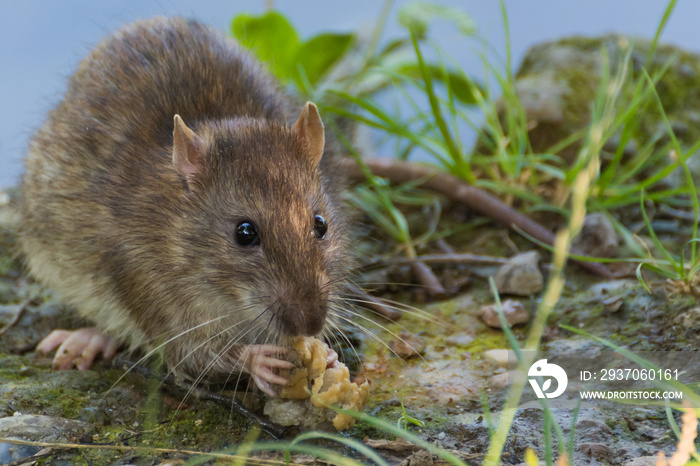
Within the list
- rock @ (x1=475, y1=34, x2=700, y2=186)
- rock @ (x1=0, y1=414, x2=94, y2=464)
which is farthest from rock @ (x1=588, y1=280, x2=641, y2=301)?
rock @ (x1=0, y1=414, x2=94, y2=464)

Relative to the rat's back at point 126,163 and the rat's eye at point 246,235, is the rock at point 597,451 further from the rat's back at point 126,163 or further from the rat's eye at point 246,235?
the rat's back at point 126,163

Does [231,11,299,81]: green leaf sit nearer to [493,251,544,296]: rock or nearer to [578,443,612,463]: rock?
[493,251,544,296]: rock

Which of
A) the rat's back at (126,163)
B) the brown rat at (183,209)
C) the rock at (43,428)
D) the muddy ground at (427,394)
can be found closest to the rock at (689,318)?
the muddy ground at (427,394)

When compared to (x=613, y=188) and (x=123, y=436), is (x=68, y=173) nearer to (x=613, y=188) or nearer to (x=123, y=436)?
(x=123, y=436)

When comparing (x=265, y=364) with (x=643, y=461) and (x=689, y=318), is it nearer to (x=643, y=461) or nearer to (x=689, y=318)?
(x=643, y=461)

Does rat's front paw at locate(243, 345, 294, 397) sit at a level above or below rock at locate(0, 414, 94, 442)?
above

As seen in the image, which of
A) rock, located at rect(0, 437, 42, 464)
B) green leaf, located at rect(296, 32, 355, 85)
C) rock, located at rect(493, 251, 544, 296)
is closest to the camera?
rock, located at rect(0, 437, 42, 464)

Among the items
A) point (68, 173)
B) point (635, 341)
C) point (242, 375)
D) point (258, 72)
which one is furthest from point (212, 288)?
point (635, 341)

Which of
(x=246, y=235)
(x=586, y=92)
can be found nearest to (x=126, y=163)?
(x=246, y=235)
